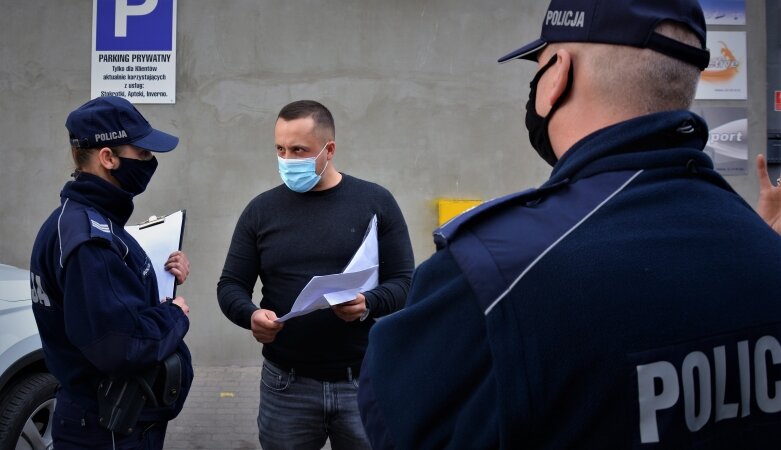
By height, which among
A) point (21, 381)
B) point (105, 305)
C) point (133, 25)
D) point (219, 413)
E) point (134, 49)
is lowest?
point (219, 413)

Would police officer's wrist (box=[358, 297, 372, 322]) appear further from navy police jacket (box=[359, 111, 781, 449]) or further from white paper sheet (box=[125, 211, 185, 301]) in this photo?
navy police jacket (box=[359, 111, 781, 449])

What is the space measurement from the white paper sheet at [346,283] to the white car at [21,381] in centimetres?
209

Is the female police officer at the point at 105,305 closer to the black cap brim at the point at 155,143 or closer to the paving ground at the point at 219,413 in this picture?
the black cap brim at the point at 155,143

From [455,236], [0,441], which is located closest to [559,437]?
[455,236]

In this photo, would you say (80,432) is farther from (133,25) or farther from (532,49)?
(133,25)

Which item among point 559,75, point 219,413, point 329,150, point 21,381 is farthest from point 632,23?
point 219,413

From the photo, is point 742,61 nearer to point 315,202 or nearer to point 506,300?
point 315,202

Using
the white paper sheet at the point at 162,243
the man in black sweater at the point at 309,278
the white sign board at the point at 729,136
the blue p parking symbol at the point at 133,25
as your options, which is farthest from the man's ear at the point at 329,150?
the white sign board at the point at 729,136

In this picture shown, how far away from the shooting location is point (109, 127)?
10.2 feet

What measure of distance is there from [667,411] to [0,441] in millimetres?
4272

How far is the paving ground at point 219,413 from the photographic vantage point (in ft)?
19.8

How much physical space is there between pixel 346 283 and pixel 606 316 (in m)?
2.19

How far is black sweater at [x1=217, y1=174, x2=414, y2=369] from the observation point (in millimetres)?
3520

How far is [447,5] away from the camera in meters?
7.54
